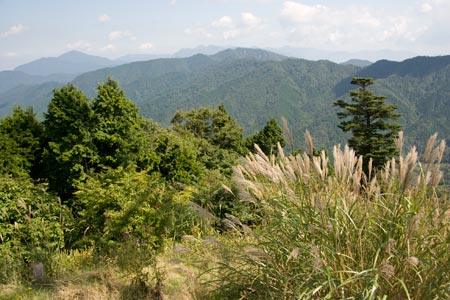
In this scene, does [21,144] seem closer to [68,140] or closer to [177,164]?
[68,140]

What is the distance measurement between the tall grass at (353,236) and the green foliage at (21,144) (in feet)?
50.8

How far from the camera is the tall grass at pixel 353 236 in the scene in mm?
1925

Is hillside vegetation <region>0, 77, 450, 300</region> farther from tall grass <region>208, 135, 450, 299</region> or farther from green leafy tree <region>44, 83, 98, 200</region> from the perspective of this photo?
green leafy tree <region>44, 83, 98, 200</region>

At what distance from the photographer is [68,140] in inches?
615

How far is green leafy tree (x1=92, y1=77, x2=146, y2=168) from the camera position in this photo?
54.3 feet

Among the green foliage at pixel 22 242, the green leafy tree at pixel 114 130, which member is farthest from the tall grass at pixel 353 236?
the green leafy tree at pixel 114 130

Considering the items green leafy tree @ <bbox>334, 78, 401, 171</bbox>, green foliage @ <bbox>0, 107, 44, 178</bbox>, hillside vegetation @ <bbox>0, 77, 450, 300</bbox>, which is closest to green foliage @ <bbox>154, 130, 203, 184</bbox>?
green foliage @ <bbox>0, 107, 44, 178</bbox>

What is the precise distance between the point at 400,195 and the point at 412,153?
0.24 metres

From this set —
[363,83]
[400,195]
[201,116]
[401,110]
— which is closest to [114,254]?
[400,195]

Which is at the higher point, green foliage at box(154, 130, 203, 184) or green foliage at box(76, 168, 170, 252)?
green foliage at box(76, 168, 170, 252)

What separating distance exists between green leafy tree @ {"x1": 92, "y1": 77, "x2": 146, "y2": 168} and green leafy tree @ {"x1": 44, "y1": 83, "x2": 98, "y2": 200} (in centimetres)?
51

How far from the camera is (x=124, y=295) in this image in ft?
10.1

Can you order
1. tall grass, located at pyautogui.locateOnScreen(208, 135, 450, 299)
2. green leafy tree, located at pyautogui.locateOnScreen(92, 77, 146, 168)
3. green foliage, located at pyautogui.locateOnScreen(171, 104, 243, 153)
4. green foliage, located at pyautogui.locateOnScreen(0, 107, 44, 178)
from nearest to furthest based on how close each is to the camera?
1. tall grass, located at pyautogui.locateOnScreen(208, 135, 450, 299)
2. green foliage, located at pyautogui.locateOnScreen(0, 107, 44, 178)
3. green leafy tree, located at pyautogui.locateOnScreen(92, 77, 146, 168)
4. green foliage, located at pyautogui.locateOnScreen(171, 104, 243, 153)

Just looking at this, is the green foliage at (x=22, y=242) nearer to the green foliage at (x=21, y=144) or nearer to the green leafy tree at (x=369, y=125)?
the green foliage at (x=21, y=144)
